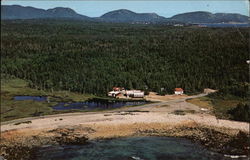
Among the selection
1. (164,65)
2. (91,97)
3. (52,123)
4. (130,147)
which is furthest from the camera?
(164,65)

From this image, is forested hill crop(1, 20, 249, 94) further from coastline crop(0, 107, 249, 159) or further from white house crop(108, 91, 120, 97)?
coastline crop(0, 107, 249, 159)

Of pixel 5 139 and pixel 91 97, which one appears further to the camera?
pixel 91 97

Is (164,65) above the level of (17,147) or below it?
above

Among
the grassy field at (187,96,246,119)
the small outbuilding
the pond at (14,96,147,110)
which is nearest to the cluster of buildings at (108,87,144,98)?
the pond at (14,96,147,110)

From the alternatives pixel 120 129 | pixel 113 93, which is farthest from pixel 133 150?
pixel 113 93

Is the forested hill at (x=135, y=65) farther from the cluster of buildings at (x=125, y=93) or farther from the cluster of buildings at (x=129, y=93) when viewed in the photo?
the cluster of buildings at (x=125, y=93)

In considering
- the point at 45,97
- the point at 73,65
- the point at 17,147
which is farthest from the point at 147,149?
the point at 73,65

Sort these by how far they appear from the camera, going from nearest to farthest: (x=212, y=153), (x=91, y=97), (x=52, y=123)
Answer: (x=212, y=153), (x=52, y=123), (x=91, y=97)

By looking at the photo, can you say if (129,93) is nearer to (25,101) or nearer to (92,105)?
(92,105)

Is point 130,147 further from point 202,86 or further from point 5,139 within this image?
point 202,86
